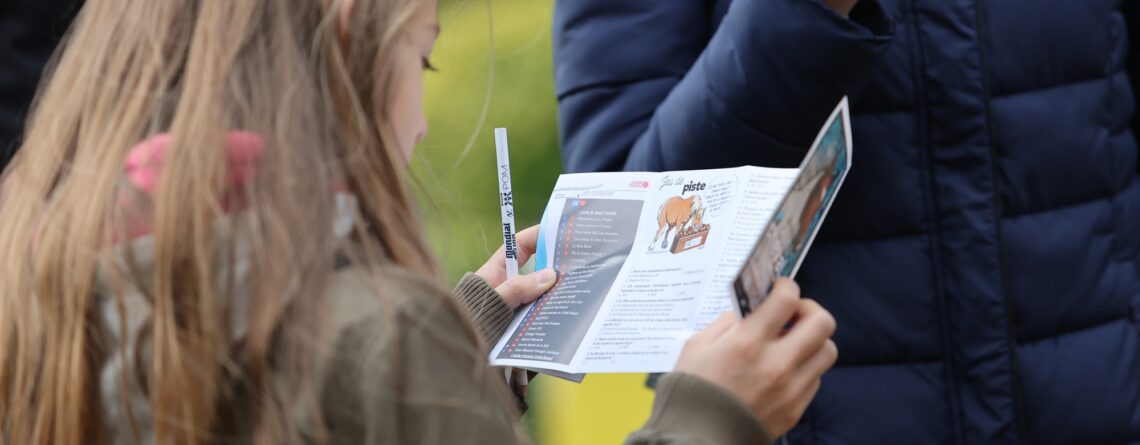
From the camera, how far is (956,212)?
1591 mm

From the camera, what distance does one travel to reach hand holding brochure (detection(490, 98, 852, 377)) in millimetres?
1148

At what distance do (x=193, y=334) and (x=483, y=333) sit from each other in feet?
1.69

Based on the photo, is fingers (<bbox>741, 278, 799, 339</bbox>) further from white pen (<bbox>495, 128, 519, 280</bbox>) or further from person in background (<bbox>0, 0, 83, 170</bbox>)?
person in background (<bbox>0, 0, 83, 170</bbox>)

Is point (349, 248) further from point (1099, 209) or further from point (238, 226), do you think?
point (1099, 209)

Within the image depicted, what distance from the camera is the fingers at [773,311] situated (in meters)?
1.12

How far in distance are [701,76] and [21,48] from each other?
1053 millimetres

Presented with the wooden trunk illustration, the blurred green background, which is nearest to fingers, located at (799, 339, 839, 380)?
the wooden trunk illustration

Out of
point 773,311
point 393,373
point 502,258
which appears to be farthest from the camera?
point 502,258

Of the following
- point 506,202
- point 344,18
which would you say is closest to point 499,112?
point 506,202

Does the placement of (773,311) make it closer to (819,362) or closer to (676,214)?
(819,362)

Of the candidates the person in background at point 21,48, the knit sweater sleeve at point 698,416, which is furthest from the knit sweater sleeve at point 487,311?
the person in background at point 21,48

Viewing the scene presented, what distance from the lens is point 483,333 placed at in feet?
4.55

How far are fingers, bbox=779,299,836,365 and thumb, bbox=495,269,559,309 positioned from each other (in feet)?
1.13

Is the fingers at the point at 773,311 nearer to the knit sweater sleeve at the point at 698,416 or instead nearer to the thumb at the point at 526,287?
the knit sweater sleeve at the point at 698,416
